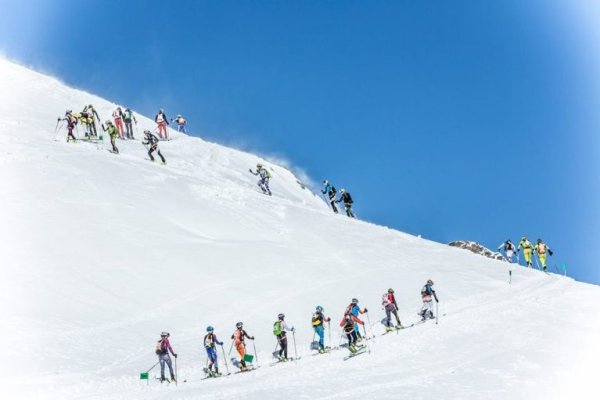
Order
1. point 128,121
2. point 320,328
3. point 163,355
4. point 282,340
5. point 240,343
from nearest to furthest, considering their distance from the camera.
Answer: point 163,355 < point 240,343 < point 282,340 < point 320,328 < point 128,121

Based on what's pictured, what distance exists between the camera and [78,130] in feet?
151

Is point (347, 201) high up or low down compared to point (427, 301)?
up

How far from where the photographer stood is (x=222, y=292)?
87.7ft

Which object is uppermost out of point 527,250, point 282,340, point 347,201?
point 347,201

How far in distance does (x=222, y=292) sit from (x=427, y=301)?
860 cm

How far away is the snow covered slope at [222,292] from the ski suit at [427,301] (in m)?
0.46

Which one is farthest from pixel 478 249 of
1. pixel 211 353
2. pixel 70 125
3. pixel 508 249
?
pixel 211 353

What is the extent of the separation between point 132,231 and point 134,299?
5.83 m

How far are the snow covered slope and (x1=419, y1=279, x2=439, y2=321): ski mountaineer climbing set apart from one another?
439 millimetres

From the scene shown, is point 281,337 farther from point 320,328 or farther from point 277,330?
point 320,328

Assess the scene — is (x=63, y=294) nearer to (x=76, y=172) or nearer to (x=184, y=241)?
(x=184, y=241)

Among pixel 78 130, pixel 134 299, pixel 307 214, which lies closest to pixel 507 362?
pixel 134 299

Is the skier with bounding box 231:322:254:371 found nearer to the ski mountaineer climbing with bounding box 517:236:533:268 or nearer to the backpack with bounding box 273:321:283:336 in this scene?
the backpack with bounding box 273:321:283:336

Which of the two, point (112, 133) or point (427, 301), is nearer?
point (427, 301)
